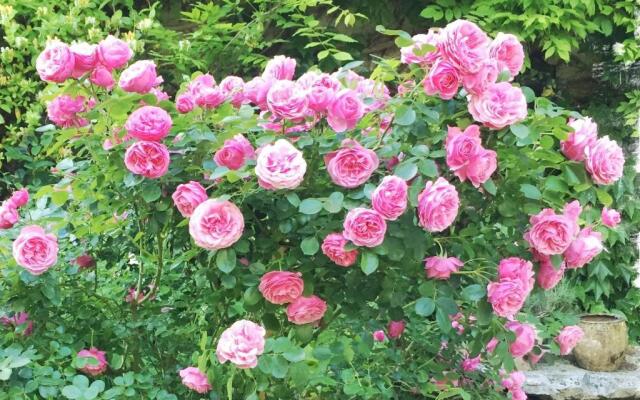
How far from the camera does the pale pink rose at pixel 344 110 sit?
1.52 meters

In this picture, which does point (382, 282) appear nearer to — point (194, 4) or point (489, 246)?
point (489, 246)

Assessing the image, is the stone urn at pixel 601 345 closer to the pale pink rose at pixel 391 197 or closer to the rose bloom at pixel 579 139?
A: the rose bloom at pixel 579 139

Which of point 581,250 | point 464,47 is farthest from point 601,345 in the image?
point 464,47

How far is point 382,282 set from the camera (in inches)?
64.4

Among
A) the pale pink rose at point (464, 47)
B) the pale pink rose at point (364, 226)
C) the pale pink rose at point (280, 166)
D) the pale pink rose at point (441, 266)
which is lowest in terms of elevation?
the pale pink rose at point (441, 266)

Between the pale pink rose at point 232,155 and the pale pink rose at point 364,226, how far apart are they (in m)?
0.27

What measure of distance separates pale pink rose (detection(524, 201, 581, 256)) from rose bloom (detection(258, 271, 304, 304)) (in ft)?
1.70

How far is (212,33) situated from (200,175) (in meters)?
2.83

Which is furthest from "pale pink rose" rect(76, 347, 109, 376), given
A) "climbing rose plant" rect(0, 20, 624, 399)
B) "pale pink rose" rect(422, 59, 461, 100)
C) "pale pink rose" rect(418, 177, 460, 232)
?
"pale pink rose" rect(422, 59, 461, 100)

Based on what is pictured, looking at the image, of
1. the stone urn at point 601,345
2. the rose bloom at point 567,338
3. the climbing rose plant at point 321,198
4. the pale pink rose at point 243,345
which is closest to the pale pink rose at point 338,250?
the climbing rose plant at point 321,198

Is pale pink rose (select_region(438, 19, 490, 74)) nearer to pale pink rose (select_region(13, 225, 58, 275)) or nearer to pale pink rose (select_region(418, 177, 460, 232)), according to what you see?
pale pink rose (select_region(418, 177, 460, 232))

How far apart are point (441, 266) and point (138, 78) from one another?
76 cm

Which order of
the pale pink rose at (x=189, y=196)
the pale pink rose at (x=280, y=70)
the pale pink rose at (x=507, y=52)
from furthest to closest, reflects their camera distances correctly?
the pale pink rose at (x=280, y=70) → the pale pink rose at (x=507, y=52) → the pale pink rose at (x=189, y=196)

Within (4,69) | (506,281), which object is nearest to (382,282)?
(506,281)
